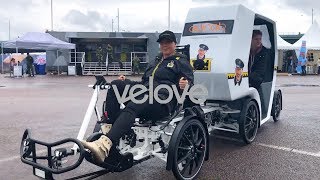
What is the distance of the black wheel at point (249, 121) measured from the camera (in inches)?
245

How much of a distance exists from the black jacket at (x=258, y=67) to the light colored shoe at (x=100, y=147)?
3.76m

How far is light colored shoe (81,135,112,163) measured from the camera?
3809 millimetres

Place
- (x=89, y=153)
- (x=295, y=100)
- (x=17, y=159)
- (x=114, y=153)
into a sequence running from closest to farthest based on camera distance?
(x=89, y=153) → (x=114, y=153) → (x=17, y=159) → (x=295, y=100)

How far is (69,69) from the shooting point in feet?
100

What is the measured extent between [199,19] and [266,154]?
248 cm

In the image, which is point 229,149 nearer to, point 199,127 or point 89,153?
point 199,127

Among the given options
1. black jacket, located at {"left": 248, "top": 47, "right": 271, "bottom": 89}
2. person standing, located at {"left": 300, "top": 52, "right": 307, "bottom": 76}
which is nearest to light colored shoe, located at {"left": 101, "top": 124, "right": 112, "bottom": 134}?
black jacket, located at {"left": 248, "top": 47, "right": 271, "bottom": 89}

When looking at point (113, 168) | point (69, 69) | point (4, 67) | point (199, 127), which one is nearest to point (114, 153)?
point (113, 168)

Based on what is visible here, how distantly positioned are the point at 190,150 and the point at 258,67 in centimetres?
312

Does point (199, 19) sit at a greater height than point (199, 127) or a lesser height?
greater

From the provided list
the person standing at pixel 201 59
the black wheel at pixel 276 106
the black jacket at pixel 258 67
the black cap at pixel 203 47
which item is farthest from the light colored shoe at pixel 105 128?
the black wheel at pixel 276 106

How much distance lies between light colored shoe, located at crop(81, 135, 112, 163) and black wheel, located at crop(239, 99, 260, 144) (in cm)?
292

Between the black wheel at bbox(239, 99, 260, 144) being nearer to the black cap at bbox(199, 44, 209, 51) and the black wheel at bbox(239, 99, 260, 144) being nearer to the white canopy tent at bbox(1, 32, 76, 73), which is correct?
the black cap at bbox(199, 44, 209, 51)

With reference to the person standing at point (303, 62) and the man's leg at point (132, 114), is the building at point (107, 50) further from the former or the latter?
the man's leg at point (132, 114)
